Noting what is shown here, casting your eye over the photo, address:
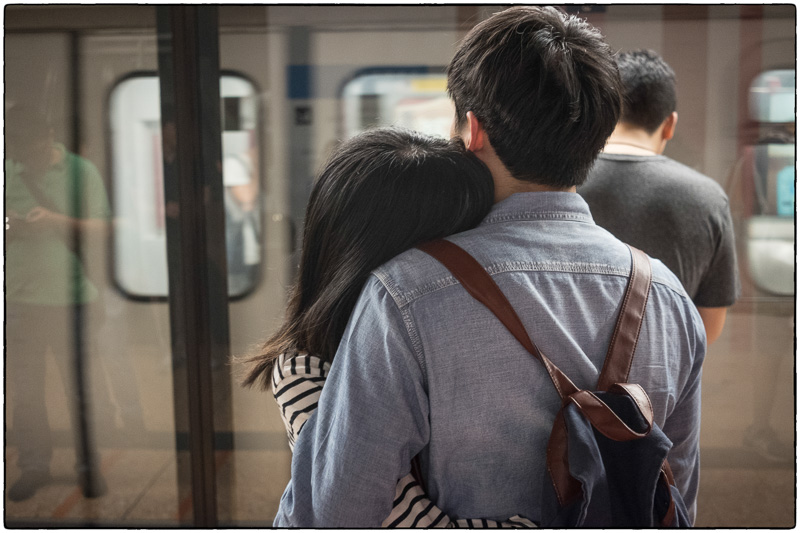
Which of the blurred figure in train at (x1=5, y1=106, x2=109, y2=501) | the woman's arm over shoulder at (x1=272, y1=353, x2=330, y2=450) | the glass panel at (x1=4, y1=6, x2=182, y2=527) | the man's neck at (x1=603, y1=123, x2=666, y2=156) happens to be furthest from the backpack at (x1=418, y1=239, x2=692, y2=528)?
the blurred figure in train at (x1=5, y1=106, x2=109, y2=501)

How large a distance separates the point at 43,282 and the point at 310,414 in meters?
1.96

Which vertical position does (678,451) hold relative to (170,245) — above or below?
below

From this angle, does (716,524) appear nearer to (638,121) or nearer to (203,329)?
(638,121)

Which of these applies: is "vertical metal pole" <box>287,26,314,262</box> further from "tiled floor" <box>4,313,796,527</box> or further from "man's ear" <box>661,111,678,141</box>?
"man's ear" <box>661,111,678,141</box>

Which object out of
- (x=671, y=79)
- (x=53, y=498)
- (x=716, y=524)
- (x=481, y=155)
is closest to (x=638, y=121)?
(x=671, y=79)

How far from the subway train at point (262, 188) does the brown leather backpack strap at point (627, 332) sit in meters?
1.66

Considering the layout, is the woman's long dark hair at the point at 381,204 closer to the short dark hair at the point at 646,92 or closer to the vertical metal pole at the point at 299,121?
the short dark hair at the point at 646,92

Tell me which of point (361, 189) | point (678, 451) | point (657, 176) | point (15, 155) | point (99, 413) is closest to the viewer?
point (361, 189)

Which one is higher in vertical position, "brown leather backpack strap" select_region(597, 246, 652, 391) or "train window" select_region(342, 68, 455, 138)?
"train window" select_region(342, 68, 455, 138)

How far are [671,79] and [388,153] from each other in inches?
47.7

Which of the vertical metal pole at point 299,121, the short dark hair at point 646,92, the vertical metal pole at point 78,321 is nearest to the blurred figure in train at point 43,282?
the vertical metal pole at point 78,321

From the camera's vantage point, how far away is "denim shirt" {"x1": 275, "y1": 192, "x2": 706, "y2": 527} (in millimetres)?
948

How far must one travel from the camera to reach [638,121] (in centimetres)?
192

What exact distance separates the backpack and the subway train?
5.55ft
